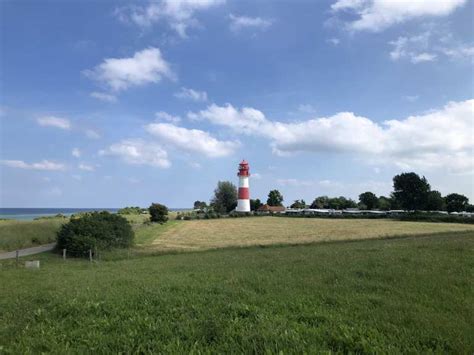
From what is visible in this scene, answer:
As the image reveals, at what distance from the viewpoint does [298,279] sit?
9977 mm

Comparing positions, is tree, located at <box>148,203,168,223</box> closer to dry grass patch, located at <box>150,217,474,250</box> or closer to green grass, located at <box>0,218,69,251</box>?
dry grass patch, located at <box>150,217,474,250</box>

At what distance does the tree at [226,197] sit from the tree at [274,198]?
3563cm

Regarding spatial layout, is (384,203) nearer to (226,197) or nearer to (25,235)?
(226,197)

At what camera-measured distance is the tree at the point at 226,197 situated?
117 metres

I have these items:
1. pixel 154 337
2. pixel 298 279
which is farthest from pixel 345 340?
pixel 298 279

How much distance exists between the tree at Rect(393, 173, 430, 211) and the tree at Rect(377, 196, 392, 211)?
704 inches

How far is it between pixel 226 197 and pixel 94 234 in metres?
89.6

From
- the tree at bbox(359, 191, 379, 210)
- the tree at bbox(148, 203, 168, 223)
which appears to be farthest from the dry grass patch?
the tree at bbox(359, 191, 379, 210)

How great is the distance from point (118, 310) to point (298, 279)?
15.0 ft

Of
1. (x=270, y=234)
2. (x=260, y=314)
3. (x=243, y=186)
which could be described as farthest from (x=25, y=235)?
(x=243, y=186)

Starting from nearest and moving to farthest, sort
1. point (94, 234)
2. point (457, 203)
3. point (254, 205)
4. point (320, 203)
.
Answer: point (94, 234), point (457, 203), point (254, 205), point (320, 203)

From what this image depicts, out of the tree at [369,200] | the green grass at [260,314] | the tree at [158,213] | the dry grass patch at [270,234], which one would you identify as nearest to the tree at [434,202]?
the tree at [369,200]

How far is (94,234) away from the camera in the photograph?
94.0ft

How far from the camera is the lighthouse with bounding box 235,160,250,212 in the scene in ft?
320
